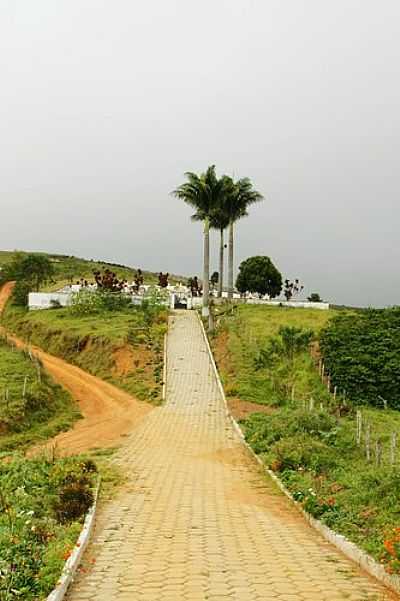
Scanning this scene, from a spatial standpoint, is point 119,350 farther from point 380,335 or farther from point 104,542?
point 104,542

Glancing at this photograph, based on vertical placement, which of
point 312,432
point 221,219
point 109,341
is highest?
point 221,219

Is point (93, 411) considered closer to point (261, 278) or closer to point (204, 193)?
point (204, 193)

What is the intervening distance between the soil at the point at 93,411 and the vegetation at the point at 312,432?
343 centimetres

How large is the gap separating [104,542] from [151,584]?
182 cm

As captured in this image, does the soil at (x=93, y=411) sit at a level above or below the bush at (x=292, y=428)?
below

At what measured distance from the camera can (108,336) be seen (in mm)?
27141

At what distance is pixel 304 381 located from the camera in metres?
21.6

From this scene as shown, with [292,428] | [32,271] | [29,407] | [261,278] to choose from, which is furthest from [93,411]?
[261,278]

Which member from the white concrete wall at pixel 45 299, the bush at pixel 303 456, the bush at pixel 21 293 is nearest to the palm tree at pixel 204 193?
the white concrete wall at pixel 45 299

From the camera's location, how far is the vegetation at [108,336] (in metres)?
24.0

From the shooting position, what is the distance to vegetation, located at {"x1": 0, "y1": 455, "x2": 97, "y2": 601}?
5.33 meters

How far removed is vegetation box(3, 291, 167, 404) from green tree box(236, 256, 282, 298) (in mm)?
17777

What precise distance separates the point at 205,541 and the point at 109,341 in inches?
764

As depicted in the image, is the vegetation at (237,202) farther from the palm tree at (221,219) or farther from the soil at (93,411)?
the soil at (93,411)
